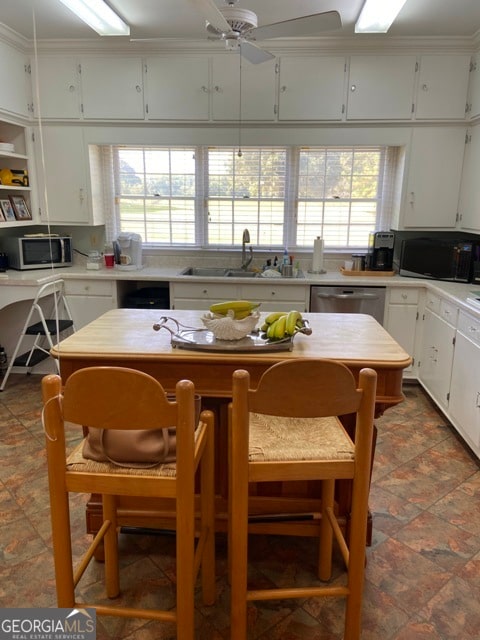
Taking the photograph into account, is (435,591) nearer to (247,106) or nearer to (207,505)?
(207,505)

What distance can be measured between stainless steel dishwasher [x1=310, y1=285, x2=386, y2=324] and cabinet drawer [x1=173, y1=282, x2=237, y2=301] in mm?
671

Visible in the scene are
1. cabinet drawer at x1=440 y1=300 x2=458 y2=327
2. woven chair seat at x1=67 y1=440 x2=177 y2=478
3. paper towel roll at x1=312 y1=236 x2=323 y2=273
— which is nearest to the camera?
woven chair seat at x1=67 y1=440 x2=177 y2=478

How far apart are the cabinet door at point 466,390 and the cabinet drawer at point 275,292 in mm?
1250

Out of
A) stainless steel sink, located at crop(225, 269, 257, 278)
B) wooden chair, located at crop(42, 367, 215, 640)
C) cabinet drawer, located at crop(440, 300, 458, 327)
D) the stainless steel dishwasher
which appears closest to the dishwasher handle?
the stainless steel dishwasher

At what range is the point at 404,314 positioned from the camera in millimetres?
3814

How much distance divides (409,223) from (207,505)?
10.2ft

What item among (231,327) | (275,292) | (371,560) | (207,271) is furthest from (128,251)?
(371,560)

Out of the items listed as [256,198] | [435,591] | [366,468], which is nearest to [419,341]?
[256,198]

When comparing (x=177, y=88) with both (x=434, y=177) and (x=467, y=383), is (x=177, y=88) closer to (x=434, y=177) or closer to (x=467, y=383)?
(x=434, y=177)

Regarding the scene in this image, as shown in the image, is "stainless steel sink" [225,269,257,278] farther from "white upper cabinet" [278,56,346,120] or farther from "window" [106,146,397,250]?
"white upper cabinet" [278,56,346,120]

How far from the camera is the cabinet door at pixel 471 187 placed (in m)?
3.59

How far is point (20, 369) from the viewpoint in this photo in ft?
13.5

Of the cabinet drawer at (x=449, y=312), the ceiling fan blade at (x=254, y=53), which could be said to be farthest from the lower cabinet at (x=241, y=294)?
the ceiling fan blade at (x=254, y=53)

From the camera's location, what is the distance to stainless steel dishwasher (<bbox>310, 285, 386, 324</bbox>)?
3742 millimetres
